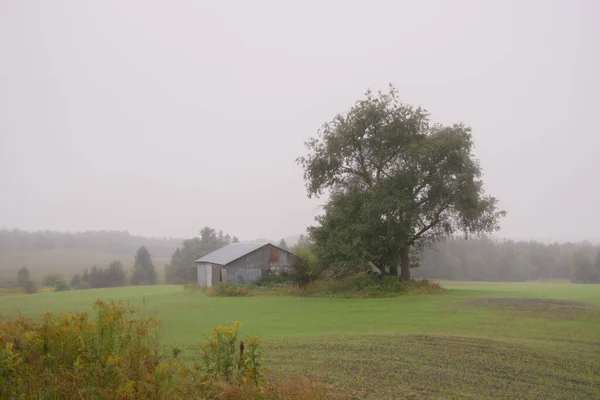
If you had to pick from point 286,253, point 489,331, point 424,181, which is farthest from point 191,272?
point 489,331

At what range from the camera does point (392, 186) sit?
30594 mm

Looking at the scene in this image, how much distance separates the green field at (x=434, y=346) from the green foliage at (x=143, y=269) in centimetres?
6184

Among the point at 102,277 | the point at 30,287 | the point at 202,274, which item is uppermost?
the point at 202,274

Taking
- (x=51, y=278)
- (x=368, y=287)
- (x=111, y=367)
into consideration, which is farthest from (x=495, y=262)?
(x=111, y=367)

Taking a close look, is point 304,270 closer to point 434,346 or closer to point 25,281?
point 434,346

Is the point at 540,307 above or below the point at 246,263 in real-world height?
below

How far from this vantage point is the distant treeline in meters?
80.7

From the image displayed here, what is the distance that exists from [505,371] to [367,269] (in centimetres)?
2410

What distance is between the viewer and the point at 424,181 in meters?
30.8

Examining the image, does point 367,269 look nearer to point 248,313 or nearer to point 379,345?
point 248,313

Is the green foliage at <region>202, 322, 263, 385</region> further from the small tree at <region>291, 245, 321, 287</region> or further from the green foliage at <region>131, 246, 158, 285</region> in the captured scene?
the green foliage at <region>131, 246, 158, 285</region>

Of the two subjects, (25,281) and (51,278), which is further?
(51,278)

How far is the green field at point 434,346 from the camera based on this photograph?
27.3ft

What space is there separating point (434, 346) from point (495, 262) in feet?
269
